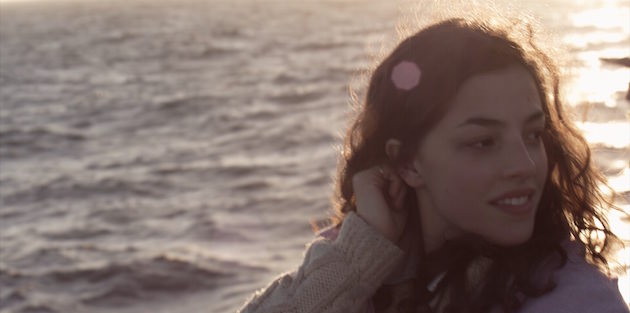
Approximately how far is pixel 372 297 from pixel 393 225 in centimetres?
22

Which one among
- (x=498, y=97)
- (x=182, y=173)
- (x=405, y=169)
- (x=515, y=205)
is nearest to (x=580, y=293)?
(x=515, y=205)

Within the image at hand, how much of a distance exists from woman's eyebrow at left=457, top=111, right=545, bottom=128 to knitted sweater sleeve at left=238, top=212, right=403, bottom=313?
17.1 inches

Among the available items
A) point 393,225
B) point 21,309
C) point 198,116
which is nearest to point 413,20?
point 393,225

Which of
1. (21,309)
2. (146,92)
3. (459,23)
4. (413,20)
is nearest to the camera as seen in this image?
(459,23)

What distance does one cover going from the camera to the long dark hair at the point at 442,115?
220cm

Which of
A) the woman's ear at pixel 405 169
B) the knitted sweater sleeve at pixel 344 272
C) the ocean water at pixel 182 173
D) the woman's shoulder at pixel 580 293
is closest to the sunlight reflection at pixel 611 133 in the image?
the ocean water at pixel 182 173

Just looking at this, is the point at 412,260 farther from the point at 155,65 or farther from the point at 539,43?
the point at 155,65

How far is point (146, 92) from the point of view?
22250 mm

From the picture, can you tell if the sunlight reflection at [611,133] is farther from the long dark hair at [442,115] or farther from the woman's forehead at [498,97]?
the woman's forehead at [498,97]

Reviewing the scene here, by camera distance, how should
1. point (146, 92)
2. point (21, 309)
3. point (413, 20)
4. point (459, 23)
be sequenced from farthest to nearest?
point (146, 92) → point (21, 309) → point (413, 20) → point (459, 23)

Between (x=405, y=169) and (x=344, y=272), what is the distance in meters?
0.34

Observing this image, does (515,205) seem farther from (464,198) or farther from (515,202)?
(464,198)

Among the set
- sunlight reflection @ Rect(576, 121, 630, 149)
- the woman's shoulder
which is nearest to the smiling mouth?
the woman's shoulder

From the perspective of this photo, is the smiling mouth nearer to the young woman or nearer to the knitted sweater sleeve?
the young woman
